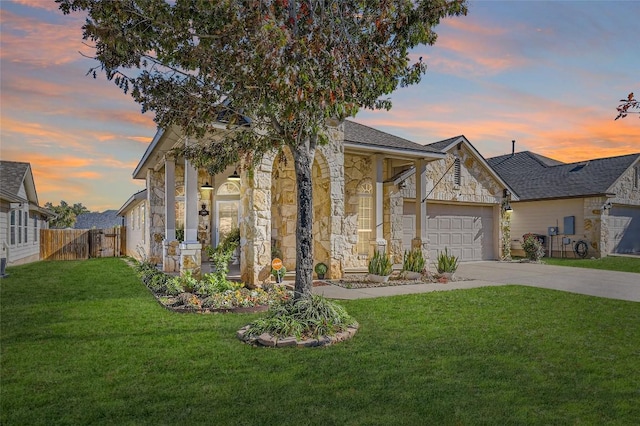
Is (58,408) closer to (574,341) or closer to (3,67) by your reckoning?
(574,341)

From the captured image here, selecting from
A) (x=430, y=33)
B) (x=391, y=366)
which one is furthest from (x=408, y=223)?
(x=391, y=366)

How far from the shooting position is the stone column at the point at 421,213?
12.8 m

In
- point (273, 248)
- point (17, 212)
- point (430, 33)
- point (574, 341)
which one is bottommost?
point (574, 341)

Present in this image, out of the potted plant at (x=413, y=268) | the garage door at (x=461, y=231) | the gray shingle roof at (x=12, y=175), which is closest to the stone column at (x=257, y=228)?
the potted plant at (x=413, y=268)

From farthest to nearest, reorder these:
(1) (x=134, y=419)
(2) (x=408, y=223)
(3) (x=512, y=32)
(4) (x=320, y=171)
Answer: (2) (x=408, y=223)
(4) (x=320, y=171)
(3) (x=512, y=32)
(1) (x=134, y=419)

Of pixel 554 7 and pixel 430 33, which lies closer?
pixel 430 33

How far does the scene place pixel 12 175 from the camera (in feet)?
55.3

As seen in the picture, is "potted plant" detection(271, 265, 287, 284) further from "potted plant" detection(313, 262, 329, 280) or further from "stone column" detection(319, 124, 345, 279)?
"stone column" detection(319, 124, 345, 279)

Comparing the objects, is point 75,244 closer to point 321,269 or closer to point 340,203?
point 321,269

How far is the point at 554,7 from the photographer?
858 cm

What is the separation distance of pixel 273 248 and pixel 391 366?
298 inches

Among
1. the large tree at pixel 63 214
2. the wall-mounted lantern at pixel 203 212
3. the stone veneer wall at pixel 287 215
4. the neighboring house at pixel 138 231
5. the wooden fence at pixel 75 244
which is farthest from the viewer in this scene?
the large tree at pixel 63 214

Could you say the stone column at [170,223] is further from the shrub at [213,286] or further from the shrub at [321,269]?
the shrub at [321,269]

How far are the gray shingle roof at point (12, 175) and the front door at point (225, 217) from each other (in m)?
7.96
